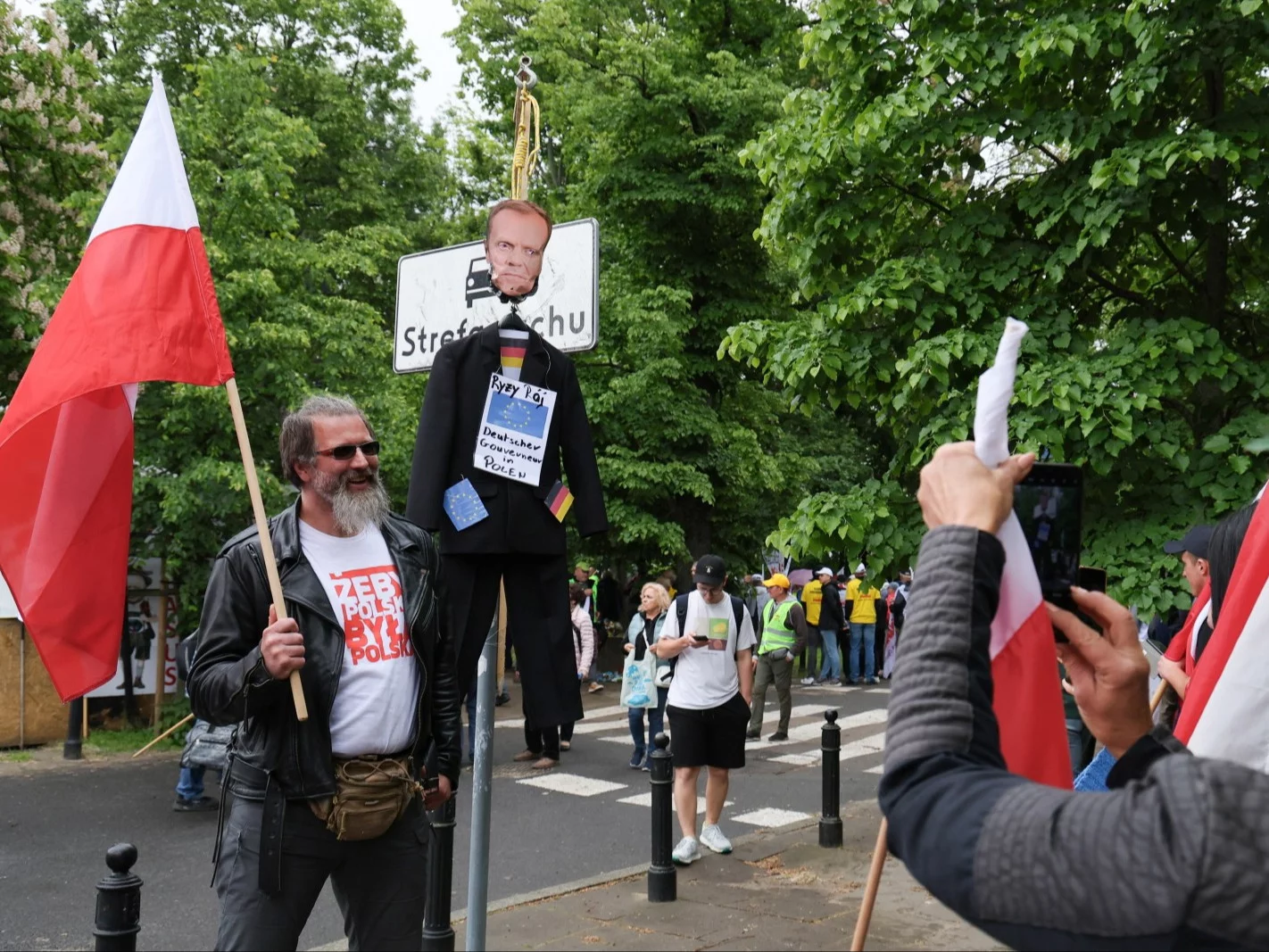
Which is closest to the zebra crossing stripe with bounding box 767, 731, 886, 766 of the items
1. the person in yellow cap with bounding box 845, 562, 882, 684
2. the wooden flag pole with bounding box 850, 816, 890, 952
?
the person in yellow cap with bounding box 845, 562, 882, 684

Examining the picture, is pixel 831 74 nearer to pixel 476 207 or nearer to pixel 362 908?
pixel 362 908

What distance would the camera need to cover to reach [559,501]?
423 centimetres

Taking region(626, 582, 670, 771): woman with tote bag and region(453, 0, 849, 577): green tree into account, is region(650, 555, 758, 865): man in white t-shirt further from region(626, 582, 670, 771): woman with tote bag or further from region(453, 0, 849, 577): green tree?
region(453, 0, 849, 577): green tree

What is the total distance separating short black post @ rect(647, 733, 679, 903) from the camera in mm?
7594

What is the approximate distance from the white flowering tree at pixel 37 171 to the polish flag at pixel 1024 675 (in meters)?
13.6

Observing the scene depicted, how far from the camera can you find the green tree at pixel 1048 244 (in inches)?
282

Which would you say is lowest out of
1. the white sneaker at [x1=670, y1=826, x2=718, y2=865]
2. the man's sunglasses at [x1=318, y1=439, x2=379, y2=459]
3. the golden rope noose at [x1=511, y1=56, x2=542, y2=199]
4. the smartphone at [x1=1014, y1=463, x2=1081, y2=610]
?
the white sneaker at [x1=670, y1=826, x2=718, y2=865]

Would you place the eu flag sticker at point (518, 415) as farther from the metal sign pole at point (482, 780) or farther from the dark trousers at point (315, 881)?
the dark trousers at point (315, 881)

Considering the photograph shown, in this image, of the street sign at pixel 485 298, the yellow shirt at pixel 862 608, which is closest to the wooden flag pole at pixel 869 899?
the street sign at pixel 485 298

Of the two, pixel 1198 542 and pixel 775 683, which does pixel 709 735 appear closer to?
pixel 1198 542

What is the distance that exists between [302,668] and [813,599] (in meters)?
18.5

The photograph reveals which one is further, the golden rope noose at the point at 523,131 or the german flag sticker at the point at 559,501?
the golden rope noose at the point at 523,131

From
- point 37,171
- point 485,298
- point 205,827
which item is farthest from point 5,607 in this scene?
point 485,298

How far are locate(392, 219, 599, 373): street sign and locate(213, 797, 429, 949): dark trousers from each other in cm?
188
